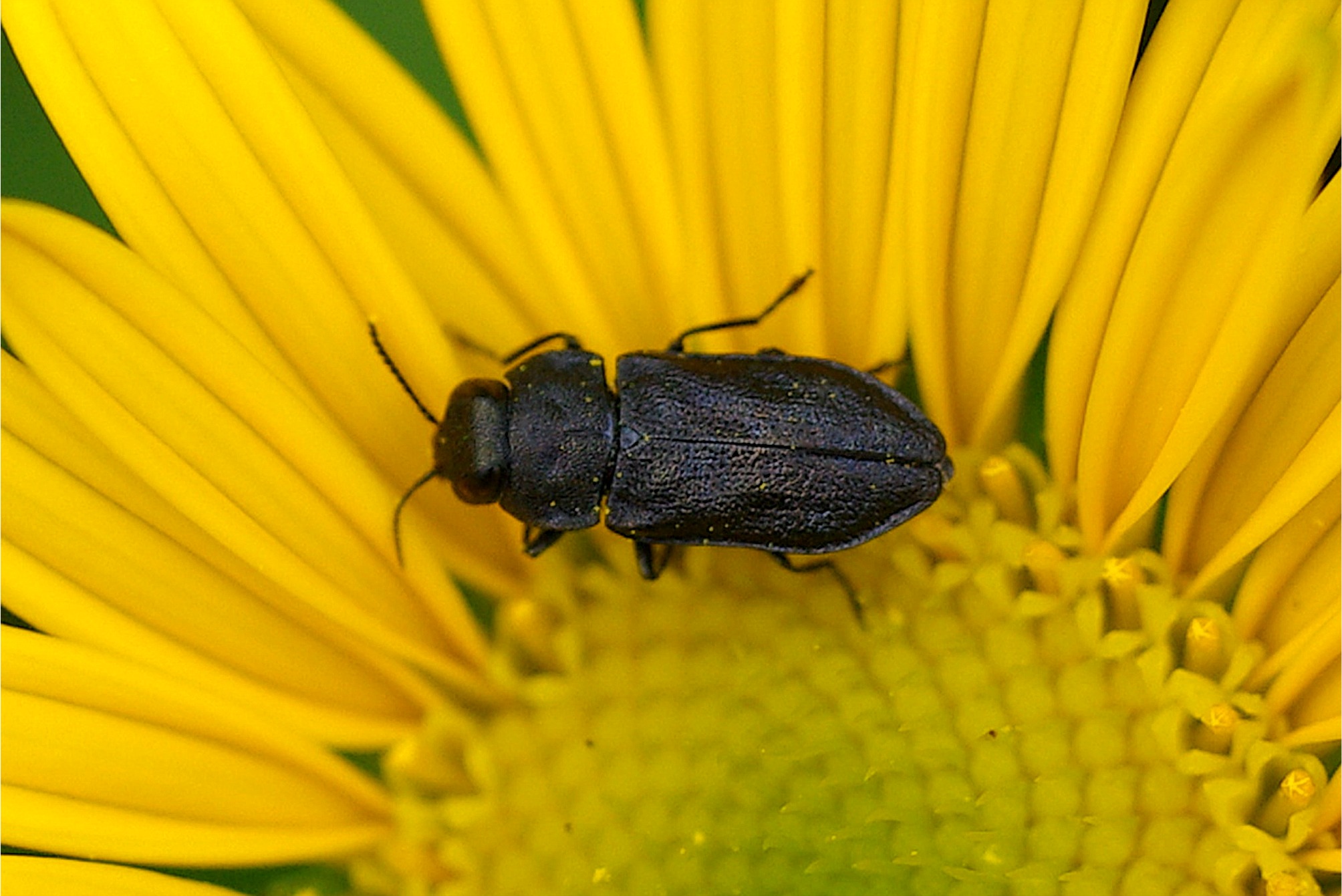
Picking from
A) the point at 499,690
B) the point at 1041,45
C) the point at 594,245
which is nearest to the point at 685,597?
the point at 499,690

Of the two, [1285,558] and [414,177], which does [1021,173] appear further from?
[414,177]

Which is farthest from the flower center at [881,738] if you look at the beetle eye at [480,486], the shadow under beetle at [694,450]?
the beetle eye at [480,486]

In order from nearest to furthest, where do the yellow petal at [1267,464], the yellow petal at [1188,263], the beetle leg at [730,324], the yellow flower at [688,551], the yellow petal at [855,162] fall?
the yellow petal at [1188,263]
the yellow petal at [1267,464]
the yellow flower at [688,551]
the yellow petal at [855,162]
the beetle leg at [730,324]

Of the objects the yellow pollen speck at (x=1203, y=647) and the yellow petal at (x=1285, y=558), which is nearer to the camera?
the yellow petal at (x=1285, y=558)

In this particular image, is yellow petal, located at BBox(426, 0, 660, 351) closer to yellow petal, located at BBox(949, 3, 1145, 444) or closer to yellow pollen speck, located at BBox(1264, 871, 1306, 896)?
yellow petal, located at BBox(949, 3, 1145, 444)

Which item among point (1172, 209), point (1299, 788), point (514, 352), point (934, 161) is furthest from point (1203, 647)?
point (514, 352)

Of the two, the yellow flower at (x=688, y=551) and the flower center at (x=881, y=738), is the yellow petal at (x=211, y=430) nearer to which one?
the yellow flower at (x=688, y=551)
